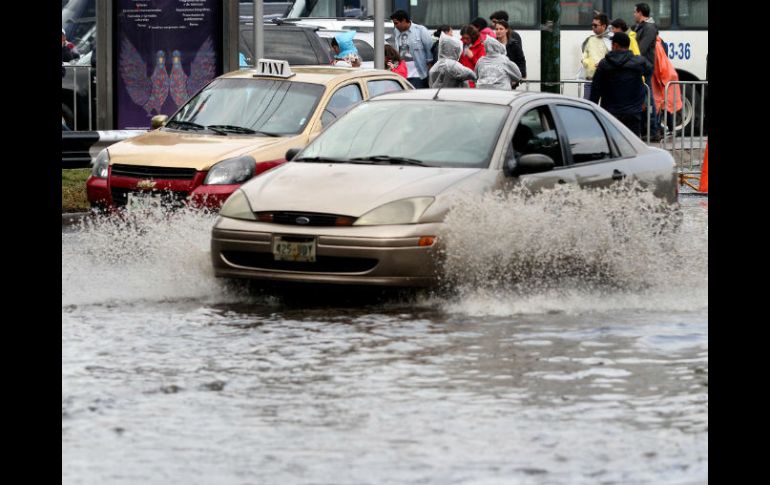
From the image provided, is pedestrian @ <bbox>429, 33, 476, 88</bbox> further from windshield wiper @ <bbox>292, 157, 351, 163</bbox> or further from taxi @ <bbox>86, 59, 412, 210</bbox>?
windshield wiper @ <bbox>292, 157, 351, 163</bbox>

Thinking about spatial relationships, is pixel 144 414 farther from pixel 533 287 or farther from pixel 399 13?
pixel 399 13

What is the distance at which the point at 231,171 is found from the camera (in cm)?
1417

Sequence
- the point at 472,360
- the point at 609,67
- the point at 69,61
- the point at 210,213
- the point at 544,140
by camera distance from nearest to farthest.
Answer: the point at 472,360 → the point at 544,140 → the point at 210,213 → the point at 609,67 → the point at 69,61

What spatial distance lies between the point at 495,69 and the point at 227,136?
704 centimetres

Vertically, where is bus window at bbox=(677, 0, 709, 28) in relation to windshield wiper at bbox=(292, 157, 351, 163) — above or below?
above

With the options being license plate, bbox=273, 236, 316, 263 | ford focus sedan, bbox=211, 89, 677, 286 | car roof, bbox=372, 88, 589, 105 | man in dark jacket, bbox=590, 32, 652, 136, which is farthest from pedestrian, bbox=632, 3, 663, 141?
license plate, bbox=273, 236, 316, 263

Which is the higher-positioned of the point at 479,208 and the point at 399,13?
the point at 399,13

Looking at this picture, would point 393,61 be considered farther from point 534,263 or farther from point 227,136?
point 534,263

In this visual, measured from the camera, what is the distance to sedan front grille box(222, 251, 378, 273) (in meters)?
10.6

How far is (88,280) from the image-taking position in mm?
12133

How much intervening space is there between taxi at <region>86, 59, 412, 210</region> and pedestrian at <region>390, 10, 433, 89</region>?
8.44 meters
